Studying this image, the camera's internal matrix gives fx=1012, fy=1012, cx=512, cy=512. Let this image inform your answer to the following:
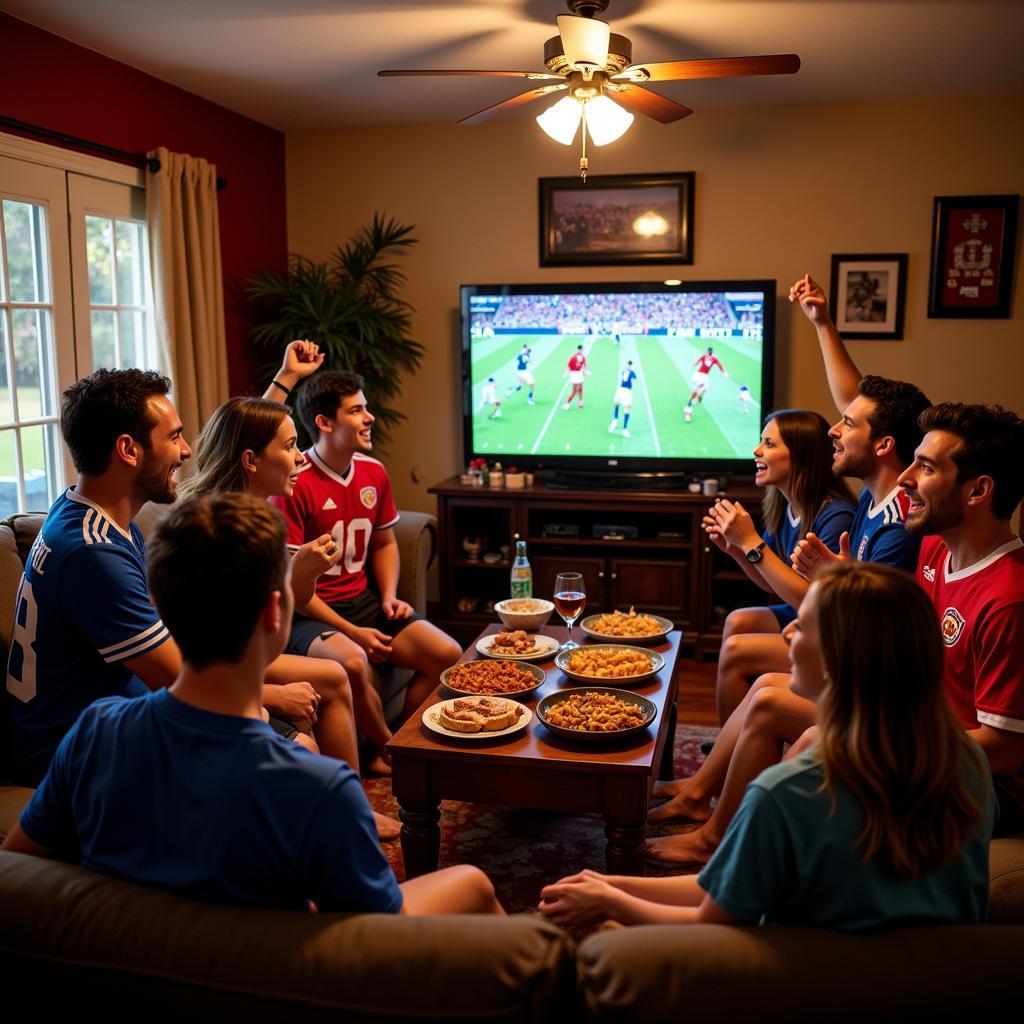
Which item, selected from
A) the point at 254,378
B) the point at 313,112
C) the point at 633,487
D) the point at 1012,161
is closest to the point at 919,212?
the point at 1012,161

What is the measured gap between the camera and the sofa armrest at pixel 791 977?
109 centimetres

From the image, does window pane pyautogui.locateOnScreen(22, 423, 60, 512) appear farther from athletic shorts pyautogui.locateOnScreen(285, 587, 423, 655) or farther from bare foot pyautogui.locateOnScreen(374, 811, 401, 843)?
bare foot pyautogui.locateOnScreen(374, 811, 401, 843)

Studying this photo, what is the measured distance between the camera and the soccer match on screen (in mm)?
4852

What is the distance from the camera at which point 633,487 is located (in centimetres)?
490

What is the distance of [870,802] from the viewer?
4.15 ft

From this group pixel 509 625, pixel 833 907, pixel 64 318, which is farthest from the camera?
pixel 64 318

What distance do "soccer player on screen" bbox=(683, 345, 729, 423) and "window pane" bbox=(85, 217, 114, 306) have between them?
2.65m

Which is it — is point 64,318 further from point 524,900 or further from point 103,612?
point 524,900

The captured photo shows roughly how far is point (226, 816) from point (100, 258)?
11.4 ft

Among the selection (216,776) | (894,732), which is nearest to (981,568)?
(894,732)

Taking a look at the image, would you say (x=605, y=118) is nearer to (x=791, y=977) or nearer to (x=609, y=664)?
(x=609, y=664)

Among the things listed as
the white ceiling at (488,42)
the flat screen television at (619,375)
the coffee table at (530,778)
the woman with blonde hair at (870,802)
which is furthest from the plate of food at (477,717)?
the flat screen television at (619,375)

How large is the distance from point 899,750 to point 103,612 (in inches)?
62.0

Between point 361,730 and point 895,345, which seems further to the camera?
point 895,345
